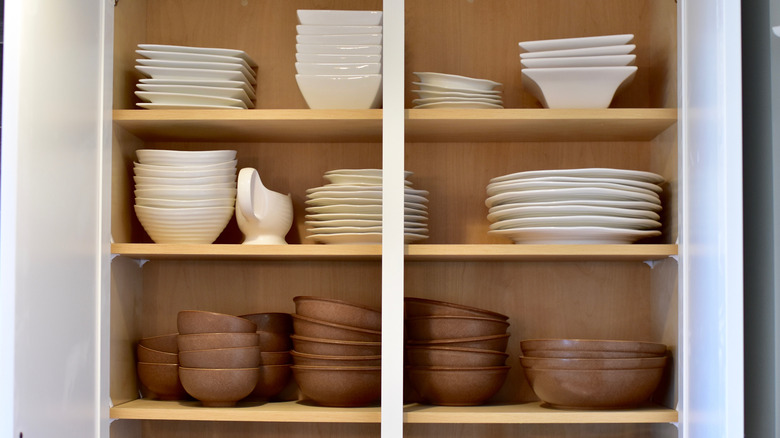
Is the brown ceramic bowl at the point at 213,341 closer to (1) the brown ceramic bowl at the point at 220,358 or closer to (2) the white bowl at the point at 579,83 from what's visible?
(1) the brown ceramic bowl at the point at 220,358

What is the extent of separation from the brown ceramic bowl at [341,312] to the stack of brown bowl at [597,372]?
1.15 feet

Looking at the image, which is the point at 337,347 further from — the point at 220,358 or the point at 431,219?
the point at 431,219

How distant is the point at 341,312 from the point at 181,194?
0.43m

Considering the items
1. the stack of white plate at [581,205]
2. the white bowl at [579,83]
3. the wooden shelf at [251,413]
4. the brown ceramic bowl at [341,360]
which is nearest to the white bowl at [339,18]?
the white bowl at [579,83]

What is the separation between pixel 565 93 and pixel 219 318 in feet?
2.88

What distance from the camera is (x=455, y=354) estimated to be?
1.84 m

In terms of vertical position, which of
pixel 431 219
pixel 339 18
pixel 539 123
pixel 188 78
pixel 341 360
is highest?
pixel 339 18

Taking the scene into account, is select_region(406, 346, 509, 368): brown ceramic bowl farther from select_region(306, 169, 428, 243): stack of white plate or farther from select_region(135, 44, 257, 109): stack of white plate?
select_region(135, 44, 257, 109): stack of white plate

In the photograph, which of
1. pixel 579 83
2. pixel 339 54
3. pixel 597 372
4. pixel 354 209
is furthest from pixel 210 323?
pixel 579 83

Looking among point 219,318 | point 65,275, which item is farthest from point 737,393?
point 65,275

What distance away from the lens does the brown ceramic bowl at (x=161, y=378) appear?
190 centimetres

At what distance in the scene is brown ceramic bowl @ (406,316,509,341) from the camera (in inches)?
73.0

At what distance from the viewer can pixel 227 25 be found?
2.18m

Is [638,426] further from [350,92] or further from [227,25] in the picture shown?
[227,25]
